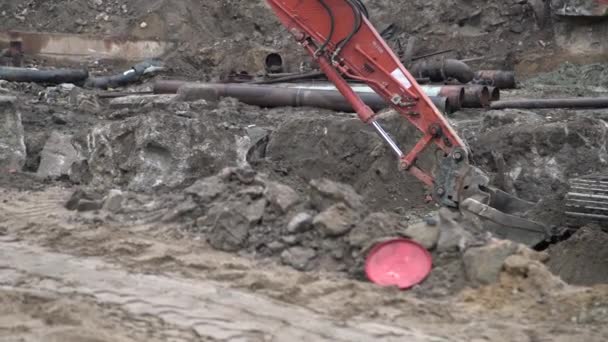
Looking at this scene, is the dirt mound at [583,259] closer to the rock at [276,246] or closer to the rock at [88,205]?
the rock at [276,246]

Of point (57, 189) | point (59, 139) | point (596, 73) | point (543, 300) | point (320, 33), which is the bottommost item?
point (543, 300)

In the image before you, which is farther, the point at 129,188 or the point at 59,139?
the point at 59,139

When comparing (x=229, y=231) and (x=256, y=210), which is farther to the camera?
(x=256, y=210)

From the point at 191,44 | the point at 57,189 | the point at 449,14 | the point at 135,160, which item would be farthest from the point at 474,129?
the point at 191,44

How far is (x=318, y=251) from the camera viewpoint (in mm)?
5566

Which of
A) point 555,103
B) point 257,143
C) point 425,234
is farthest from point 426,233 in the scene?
point 555,103

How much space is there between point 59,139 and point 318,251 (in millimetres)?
4508

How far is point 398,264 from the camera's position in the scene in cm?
528

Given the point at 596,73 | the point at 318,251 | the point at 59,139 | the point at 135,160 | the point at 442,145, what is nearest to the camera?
the point at 318,251

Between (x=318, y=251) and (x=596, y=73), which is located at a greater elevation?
(x=596, y=73)

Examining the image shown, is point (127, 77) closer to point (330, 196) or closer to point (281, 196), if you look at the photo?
point (281, 196)

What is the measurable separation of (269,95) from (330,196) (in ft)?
17.6

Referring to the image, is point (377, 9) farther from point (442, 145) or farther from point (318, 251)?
point (318, 251)

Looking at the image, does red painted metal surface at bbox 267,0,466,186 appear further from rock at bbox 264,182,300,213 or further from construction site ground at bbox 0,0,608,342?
rock at bbox 264,182,300,213
